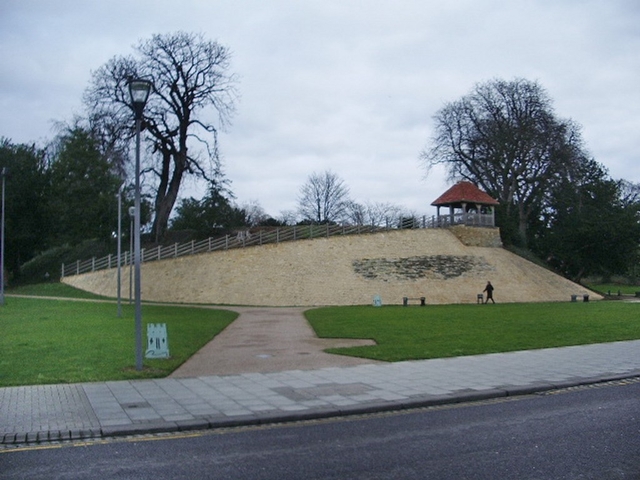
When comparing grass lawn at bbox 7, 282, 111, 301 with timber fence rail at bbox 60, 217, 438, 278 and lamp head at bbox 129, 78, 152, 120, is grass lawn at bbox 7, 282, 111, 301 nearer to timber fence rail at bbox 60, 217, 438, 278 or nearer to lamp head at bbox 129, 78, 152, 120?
timber fence rail at bbox 60, 217, 438, 278

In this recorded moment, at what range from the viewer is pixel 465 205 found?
55.3 metres

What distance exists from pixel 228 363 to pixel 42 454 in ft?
22.9

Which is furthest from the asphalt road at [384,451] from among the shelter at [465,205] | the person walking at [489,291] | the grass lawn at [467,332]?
the shelter at [465,205]

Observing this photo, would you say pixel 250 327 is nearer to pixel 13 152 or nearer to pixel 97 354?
pixel 97 354

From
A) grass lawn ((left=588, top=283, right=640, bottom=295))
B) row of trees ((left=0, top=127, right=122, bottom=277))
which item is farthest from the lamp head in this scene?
grass lawn ((left=588, top=283, right=640, bottom=295))

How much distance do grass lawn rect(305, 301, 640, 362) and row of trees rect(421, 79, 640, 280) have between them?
34.0 metres

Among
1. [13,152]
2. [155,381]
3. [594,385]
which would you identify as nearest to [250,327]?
[155,381]

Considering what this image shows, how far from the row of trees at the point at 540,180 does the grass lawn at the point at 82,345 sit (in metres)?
41.6

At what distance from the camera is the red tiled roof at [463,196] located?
5488 centimetres

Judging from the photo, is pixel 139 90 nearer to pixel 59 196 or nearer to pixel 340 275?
pixel 340 275

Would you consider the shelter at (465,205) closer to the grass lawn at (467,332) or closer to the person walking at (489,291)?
the person walking at (489,291)

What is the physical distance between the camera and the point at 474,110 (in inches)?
2525

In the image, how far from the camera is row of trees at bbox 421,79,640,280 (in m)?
60.0

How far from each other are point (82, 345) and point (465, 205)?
142 feet
